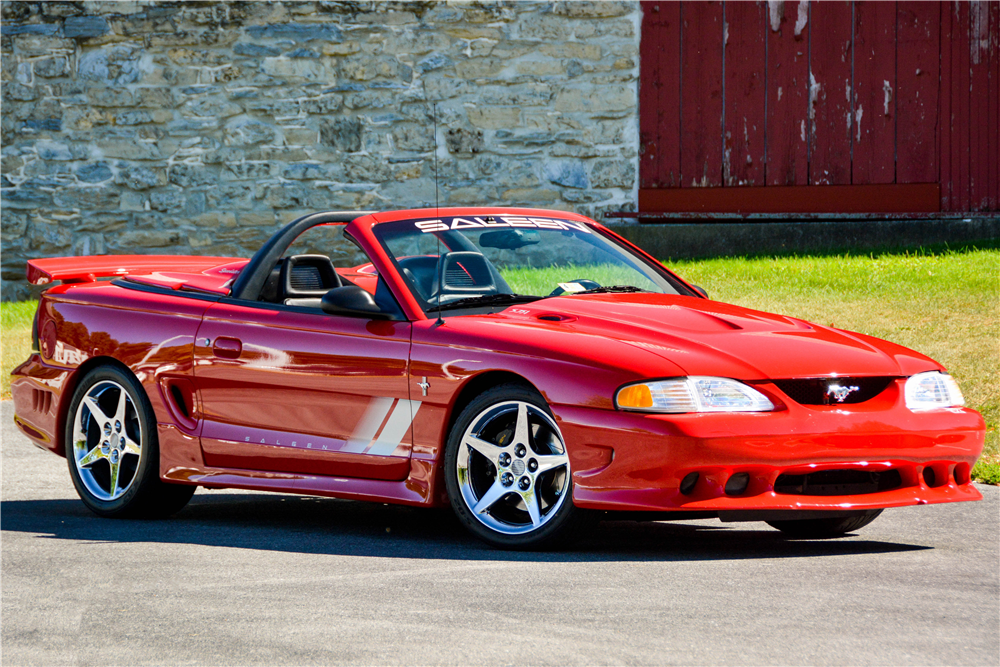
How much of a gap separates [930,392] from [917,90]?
9.87 metres

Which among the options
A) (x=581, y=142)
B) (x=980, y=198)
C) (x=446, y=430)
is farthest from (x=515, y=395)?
(x=980, y=198)

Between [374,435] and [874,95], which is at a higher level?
[874,95]

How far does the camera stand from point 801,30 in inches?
579

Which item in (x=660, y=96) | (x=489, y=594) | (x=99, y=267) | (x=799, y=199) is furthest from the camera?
(x=660, y=96)

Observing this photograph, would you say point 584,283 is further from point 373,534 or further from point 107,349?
point 107,349

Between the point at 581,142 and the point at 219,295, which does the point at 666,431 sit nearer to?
the point at 219,295

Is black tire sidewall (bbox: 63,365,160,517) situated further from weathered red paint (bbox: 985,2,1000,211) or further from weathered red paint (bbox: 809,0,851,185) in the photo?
weathered red paint (bbox: 985,2,1000,211)

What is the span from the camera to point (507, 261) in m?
6.36

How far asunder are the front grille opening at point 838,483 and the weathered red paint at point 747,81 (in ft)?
32.5

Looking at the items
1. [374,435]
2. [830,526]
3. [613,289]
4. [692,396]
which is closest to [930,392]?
[830,526]

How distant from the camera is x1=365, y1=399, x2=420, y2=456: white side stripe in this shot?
568cm

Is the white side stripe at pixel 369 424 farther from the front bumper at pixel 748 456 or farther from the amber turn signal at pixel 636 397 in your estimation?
the amber turn signal at pixel 636 397

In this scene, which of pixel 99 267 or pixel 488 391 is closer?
pixel 488 391

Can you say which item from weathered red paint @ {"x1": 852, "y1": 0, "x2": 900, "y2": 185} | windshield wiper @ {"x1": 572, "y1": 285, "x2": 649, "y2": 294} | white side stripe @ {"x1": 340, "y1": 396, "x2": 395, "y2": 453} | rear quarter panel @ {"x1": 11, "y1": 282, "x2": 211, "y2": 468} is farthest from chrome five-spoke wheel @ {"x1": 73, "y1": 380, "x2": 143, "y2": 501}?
weathered red paint @ {"x1": 852, "y1": 0, "x2": 900, "y2": 185}
